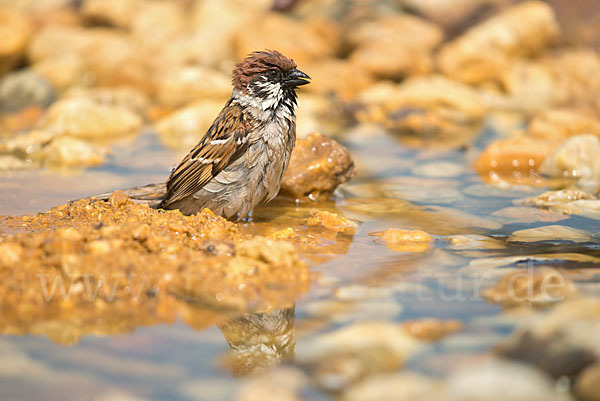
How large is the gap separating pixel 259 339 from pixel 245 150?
2225 millimetres

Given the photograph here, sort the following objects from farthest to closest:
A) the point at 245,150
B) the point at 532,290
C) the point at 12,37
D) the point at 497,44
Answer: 1. the point at 12,37
2. the point at 497,44
3. the point at 245,150
4. the point at 532,290

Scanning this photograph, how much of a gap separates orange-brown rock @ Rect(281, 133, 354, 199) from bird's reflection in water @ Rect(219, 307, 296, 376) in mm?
2708

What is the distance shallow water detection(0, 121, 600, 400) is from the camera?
292 centimetres

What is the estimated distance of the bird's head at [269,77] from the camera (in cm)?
541

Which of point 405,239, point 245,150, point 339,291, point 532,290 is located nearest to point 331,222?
point 405,239

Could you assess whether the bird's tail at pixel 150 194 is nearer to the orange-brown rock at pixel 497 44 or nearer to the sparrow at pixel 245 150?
the sparrow at pixel 245 150

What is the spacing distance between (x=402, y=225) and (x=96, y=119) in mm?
5573

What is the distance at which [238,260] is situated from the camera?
4023 millimetres

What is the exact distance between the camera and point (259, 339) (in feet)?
11.1

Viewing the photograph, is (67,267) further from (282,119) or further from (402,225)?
(402,225)

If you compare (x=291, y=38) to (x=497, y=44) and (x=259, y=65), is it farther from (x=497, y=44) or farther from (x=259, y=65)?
(x=259, y=65)

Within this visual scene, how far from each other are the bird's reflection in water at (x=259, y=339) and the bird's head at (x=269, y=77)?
7.80ft

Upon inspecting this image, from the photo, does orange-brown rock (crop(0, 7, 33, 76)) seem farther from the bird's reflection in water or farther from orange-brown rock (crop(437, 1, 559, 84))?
the bird's reflection in water

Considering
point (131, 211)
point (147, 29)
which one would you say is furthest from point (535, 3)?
point (131, 211)
